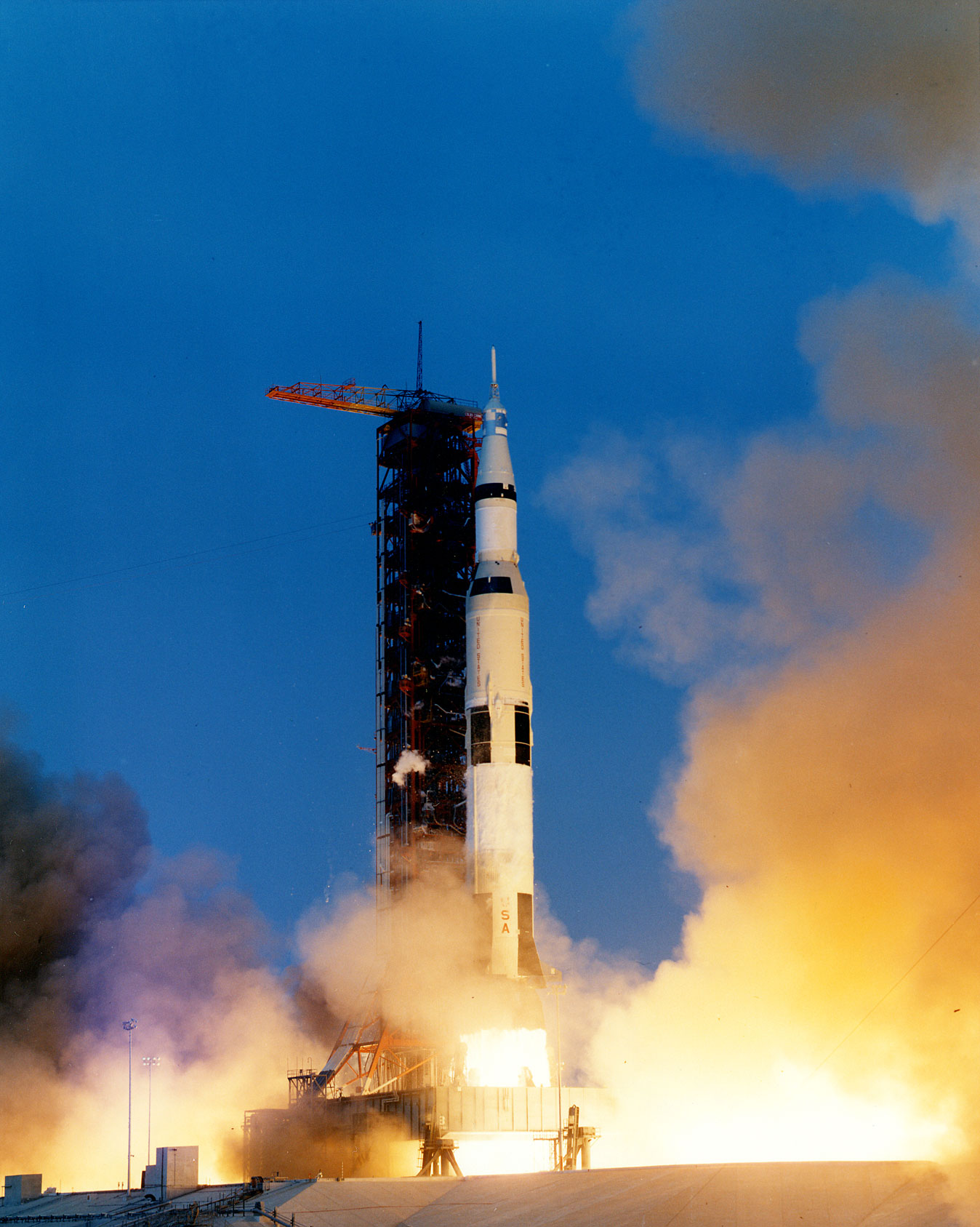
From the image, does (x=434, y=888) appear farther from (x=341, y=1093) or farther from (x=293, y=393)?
(x=293, y=393)

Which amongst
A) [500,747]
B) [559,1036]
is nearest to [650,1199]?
[559,1036]

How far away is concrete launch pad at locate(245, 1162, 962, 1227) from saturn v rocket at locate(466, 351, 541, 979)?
1016 cm

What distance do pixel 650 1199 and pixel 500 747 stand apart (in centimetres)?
2025

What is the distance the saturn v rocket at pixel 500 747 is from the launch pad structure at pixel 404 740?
3.68m

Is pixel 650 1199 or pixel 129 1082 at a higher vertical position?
pixel 129 1082

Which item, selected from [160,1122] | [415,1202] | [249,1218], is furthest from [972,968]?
[160,1122]

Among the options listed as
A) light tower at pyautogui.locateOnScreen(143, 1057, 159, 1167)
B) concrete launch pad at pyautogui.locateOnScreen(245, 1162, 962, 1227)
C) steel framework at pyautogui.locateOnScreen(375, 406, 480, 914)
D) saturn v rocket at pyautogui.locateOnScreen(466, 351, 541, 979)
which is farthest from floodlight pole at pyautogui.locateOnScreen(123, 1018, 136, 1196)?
saturn v rocket at pyautogui.locateOnScreen(466, 351, 541, 979)

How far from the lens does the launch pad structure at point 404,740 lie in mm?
71438

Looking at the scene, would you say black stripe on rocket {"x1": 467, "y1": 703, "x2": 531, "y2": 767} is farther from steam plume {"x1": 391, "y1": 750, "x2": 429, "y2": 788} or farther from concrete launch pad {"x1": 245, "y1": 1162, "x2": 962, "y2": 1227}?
concrete launch pad {"x1": 245, "y1": 1162, "x2": 962, "y2": 1227}

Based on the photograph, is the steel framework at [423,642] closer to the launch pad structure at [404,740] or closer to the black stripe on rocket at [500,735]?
the launch pad structure at [404,740]

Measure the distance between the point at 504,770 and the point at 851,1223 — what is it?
24.0m

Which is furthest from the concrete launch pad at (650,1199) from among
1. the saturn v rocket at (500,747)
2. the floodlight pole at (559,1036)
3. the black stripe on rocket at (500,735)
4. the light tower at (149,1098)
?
the light tower at (149,1098)

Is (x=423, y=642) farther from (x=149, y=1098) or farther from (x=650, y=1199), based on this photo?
(x=650, y=1199)

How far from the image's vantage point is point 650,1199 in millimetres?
52469
